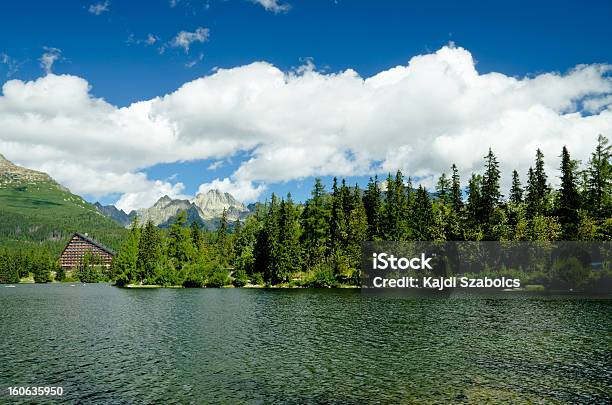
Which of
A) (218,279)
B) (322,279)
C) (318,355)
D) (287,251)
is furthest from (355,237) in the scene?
(318,355)

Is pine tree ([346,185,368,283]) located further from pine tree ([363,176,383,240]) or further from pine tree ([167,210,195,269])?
pine tree ([167,210,195,269])

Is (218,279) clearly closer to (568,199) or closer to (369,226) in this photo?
(369,226)

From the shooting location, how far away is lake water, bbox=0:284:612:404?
101 feet

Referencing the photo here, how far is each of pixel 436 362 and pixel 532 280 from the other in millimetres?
84656

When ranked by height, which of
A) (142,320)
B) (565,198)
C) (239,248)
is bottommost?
(142,320)

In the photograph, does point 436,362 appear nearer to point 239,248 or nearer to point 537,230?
point 537,230

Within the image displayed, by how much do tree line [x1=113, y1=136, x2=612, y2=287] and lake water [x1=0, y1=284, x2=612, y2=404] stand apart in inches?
2005

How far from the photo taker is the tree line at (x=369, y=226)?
120 m

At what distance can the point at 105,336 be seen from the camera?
5291cm

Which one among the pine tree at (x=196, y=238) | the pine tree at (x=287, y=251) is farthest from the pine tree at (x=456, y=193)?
the pine tree at (x=196, y=238)

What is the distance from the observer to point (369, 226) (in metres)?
145

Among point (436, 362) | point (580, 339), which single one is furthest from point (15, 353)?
point (580, 339)

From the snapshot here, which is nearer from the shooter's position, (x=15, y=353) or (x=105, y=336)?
(x=15, y=353)

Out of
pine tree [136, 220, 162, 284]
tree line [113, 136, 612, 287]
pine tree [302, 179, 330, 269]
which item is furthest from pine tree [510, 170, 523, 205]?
pine tree [136, 220, 162, 284]
